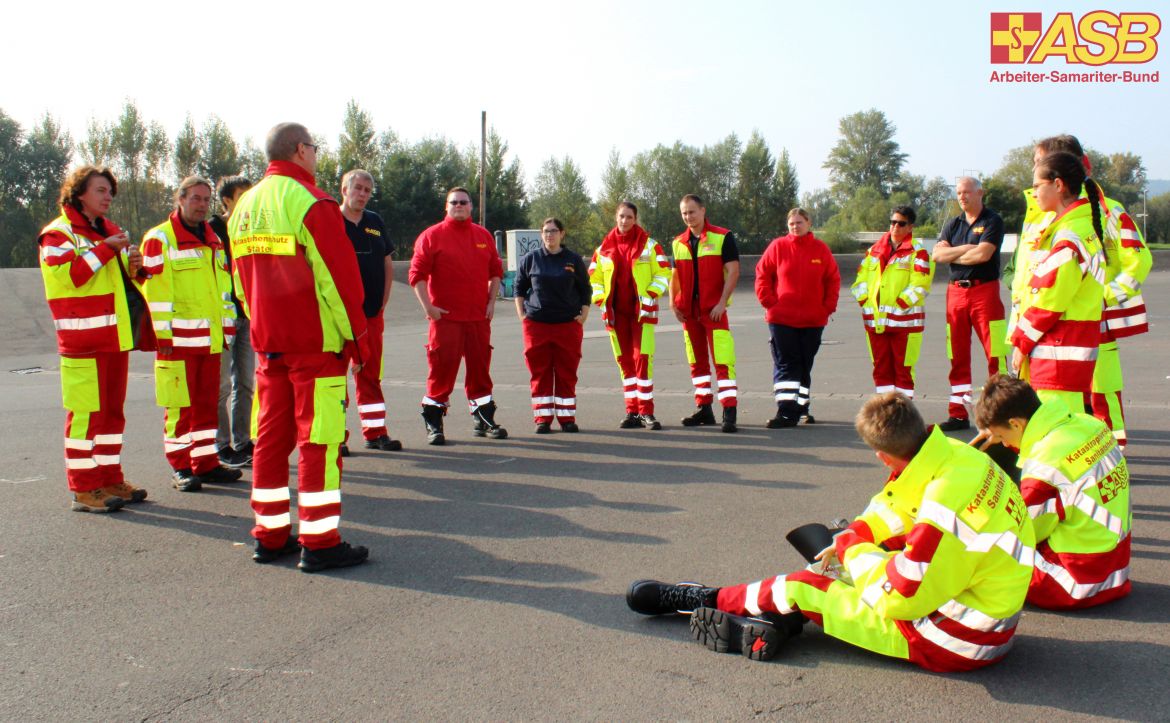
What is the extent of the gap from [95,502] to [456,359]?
11.6ft

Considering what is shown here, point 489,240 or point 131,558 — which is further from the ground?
point 489,240

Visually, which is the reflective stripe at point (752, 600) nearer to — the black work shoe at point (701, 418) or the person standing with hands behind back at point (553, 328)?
the person standing with hands behind back at point (553, 328)

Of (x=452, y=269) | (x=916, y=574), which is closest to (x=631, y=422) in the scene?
(x=452, y=269)

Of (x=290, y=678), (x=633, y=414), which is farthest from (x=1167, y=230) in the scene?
(x=290, y=678)

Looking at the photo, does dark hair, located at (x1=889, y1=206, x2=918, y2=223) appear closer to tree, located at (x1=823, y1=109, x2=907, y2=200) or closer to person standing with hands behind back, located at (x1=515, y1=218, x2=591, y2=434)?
person standing with hands behind back, located at (x1=515, y1=218, x2=591, y2=434)

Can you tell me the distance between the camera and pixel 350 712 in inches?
145

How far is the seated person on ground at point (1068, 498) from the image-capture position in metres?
4.49

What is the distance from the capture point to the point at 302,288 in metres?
5.36

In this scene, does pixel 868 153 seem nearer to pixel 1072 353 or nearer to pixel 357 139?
pixel 357 139

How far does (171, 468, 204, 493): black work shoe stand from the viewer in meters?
7.39

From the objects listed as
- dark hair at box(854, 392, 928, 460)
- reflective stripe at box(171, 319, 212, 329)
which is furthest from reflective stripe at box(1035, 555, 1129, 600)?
reflective stripe at box(171, 319, 212, 329)

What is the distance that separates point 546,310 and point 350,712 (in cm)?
641

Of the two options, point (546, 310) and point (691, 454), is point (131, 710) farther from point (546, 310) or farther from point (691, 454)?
point (546, 310)

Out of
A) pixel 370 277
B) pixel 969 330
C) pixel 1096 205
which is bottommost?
pixel 969 330
